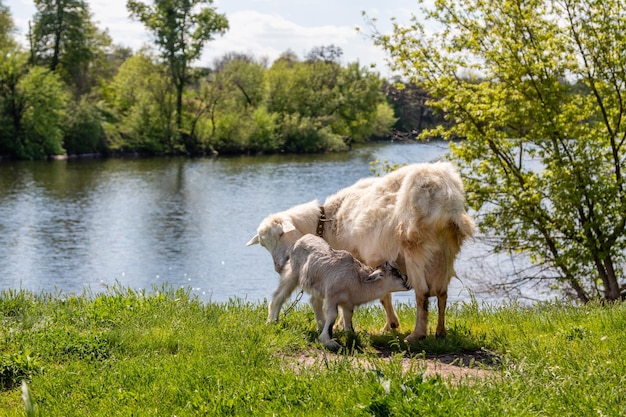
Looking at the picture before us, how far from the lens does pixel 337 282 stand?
281 inches

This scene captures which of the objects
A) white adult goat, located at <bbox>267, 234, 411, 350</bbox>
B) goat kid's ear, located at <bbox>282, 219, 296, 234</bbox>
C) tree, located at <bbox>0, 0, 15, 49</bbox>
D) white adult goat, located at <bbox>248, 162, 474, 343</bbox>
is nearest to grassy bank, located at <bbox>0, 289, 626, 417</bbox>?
white adult goat, located at <bbox>267, 234, 411, 350</bbox>

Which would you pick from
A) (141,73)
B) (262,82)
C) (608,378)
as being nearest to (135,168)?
(141,73)

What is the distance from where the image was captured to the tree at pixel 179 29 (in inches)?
2729

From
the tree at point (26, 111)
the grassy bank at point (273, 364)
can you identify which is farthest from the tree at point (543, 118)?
the tree at point (26, 111)

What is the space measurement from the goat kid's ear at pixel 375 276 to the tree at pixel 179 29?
208 ft

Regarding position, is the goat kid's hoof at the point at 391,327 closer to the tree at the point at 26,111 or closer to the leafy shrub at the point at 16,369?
Result: the leafy shrub at the point at 16,369

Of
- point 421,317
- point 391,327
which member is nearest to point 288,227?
point 391,327

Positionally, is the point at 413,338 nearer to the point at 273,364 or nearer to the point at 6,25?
the point at 273,364

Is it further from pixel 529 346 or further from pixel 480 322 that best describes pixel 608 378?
pixel 480 322

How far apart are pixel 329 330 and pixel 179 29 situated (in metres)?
67.0

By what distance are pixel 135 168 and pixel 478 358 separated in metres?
51.2

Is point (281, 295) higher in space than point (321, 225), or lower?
lower

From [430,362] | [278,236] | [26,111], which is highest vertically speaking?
[26,111]

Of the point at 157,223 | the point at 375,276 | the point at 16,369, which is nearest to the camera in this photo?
the point at 16,369
